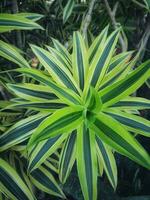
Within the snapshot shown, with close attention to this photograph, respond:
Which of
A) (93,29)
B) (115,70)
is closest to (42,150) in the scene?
(115,70)

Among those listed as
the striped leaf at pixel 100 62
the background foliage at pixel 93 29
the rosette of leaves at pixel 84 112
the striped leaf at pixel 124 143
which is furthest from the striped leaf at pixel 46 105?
the background foliage at pixel 93 29

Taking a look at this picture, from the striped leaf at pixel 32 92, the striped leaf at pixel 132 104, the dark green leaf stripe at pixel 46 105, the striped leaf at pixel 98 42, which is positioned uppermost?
the striped leaf at pixel 98 42

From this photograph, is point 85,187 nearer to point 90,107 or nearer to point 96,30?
point 90,107

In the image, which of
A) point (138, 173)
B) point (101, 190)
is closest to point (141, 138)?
point (138, 173)

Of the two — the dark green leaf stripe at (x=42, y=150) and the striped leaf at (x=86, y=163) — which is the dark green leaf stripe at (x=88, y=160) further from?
the dark green leaf stripe at (x=42, y=150)

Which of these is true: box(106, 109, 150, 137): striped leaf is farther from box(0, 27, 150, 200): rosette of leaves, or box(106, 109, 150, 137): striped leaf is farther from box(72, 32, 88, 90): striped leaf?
box(72, 32, 88, 90): striped leaf
